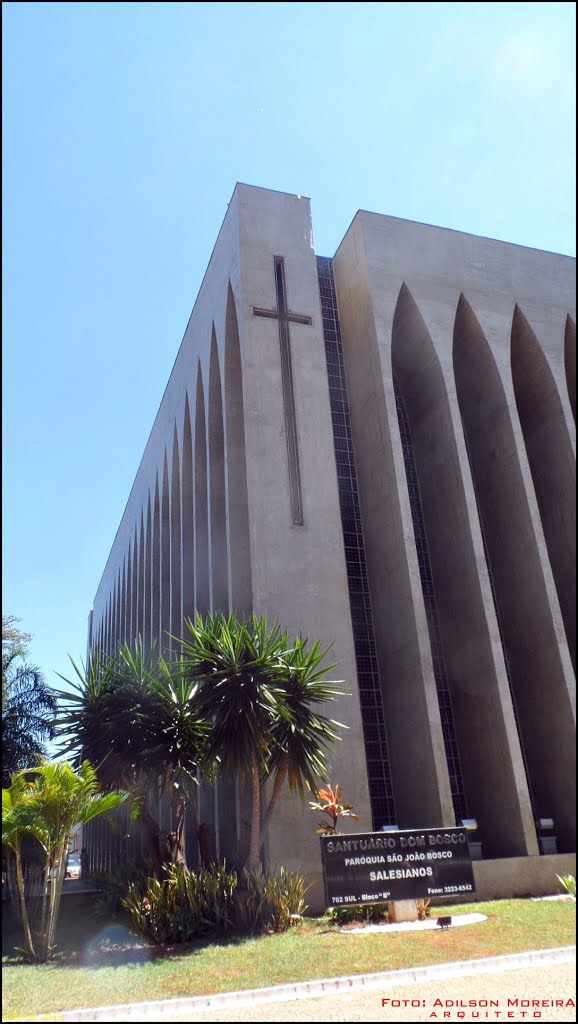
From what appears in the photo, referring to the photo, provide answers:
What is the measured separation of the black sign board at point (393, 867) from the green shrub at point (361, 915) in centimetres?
139


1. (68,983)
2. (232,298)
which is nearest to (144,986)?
(68,983)

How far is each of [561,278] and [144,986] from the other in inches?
985

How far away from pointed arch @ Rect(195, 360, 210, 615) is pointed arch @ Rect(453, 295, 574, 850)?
10.8 metres

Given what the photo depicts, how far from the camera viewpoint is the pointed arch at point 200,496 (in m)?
28.2

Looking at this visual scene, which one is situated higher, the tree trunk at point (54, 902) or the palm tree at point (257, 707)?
the palm tree at point (257, 707)

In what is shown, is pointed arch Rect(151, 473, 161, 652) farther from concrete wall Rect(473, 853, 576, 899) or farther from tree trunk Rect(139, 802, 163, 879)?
concrete wall Rect(473, 853, 576, 899)

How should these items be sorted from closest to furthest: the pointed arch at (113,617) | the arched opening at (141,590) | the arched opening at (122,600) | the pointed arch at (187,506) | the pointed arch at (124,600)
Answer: the pointed arch at (187,506) < the arched opening at (141,590) < the pointed arch at (124,600) < the arched opening at (122,600) < the pointed arch at (113,617)

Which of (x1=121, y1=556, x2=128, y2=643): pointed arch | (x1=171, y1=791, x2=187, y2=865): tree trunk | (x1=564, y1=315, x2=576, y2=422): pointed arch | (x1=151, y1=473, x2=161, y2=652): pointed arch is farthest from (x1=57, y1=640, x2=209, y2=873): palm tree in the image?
(x1=121, y1=556, x2=128, y2=643): pointed arch

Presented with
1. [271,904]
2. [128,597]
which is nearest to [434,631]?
[271,904]

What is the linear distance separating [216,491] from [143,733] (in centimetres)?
1306

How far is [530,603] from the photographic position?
20562mm

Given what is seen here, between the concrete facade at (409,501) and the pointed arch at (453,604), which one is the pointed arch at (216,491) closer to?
the concrete facade at (409,501)

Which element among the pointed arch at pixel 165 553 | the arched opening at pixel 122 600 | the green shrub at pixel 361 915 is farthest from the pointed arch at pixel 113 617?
the green shrub at pixel 361 915

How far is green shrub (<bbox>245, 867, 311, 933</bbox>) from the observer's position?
1273cm
